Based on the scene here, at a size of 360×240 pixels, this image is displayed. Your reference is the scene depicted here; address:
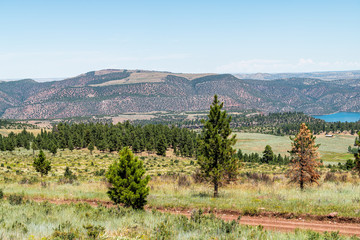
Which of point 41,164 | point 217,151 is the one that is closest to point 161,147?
point 41,164

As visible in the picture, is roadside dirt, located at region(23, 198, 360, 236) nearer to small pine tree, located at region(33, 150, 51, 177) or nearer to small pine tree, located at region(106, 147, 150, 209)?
small pine tree, located at region(106, 147, 150, 209)

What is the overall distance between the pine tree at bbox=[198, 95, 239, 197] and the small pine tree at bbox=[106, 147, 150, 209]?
5.04 meters

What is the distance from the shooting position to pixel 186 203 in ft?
50.2

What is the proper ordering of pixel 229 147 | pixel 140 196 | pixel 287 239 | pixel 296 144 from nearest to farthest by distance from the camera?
pixel 287 239 < pixel 140 196 < pixel 229 147 < pixel 296 144

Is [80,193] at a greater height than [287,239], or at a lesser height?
lesser

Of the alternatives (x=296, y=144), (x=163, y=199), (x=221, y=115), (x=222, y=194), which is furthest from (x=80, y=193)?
(x=296, y=144)

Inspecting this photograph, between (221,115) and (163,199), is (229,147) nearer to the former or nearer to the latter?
(221,115)

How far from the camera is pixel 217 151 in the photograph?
1850 centimetres

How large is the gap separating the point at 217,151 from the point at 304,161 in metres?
8.18

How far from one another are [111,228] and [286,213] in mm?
7809

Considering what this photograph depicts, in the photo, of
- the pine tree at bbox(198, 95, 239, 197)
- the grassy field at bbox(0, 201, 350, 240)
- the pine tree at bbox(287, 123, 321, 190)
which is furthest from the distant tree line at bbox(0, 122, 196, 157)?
the grassy field at bbox(0, 201, 350, 240)

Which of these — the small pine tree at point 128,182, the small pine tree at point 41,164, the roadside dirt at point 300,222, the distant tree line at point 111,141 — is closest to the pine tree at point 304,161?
the roadside dirt at point 300,222

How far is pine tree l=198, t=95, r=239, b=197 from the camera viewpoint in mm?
18281

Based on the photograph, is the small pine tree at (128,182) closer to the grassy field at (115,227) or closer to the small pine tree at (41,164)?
the grassy field at (115,227)
